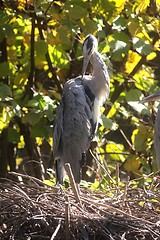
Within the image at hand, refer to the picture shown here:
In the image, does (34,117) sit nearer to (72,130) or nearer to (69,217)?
(72,130)

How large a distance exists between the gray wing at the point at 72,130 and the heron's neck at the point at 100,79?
382 millimetres

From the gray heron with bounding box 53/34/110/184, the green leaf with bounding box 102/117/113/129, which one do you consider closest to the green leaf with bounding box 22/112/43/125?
the gray heron with bounding box 53/34/110/184

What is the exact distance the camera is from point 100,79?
7.83 meters

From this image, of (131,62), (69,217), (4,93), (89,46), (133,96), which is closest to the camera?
(69,217)

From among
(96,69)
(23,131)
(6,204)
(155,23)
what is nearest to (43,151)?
(23,131)

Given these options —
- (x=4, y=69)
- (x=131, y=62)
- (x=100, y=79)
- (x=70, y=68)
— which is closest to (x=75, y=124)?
(x=100, y=79)

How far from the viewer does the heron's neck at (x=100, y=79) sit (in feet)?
25.5

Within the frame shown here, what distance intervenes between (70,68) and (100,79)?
57 cm

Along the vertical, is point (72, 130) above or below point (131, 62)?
below

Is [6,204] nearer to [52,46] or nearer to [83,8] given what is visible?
[83,8]

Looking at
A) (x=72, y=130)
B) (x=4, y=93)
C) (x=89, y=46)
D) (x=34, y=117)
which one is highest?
(x=89, y=46)

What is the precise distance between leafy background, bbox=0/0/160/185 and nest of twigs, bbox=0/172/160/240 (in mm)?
951

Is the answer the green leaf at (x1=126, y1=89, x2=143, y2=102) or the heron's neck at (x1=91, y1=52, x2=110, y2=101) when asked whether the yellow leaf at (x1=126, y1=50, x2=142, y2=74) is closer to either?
the heron's neck at (x1=91, y1=52, x2=110, y2=101)

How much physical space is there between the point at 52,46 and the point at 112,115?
36.0 inches
